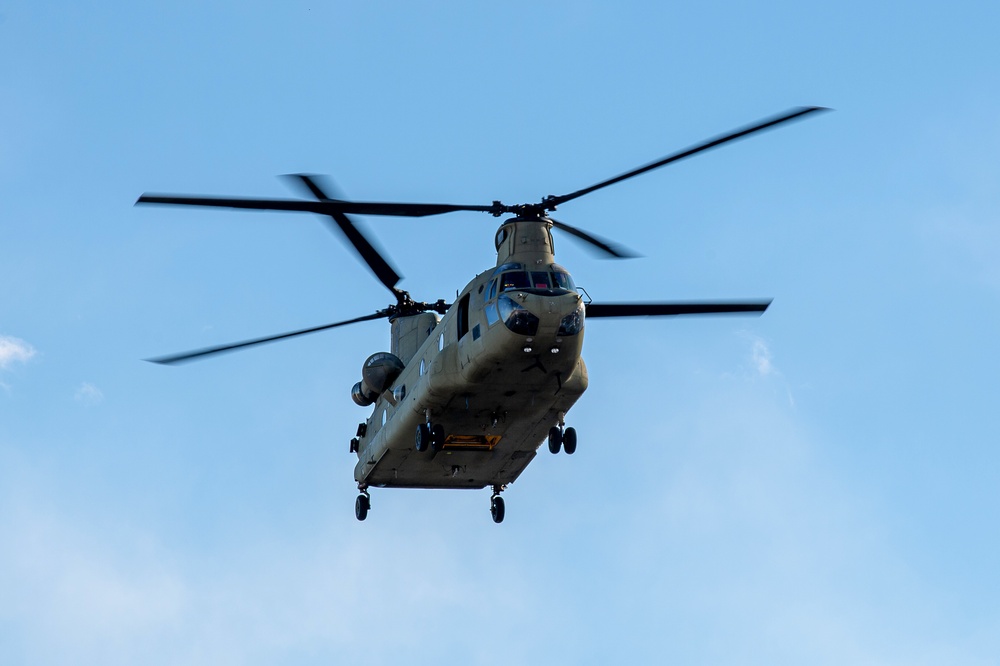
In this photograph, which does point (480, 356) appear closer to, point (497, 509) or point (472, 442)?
point (472, 442)

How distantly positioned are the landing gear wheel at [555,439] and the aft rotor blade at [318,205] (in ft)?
22.2

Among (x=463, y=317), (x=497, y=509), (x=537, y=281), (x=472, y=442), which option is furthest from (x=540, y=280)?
(x=497, y=509)

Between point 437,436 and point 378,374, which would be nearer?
point 437,436

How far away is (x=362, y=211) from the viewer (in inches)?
1426

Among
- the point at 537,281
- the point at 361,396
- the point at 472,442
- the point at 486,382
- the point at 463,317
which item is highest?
the point at 361,396

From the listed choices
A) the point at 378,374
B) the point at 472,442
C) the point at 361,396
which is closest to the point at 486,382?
the point at 472,442

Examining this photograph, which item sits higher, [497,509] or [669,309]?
[669,309]

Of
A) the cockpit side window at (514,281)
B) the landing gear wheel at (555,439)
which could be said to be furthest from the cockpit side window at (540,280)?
the landing gear wheel at (555,439)

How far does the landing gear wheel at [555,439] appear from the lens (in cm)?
3941

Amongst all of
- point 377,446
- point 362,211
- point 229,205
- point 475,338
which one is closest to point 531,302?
point 475,338

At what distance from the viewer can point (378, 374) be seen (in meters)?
44.2

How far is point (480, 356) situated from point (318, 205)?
5.41 m

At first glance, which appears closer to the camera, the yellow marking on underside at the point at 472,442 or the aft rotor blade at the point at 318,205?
the aft rotor blade at the point at 318,205

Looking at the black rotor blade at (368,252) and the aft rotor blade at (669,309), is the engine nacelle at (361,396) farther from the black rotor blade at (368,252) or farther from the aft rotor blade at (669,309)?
the aft rotor blade at (669,309)
